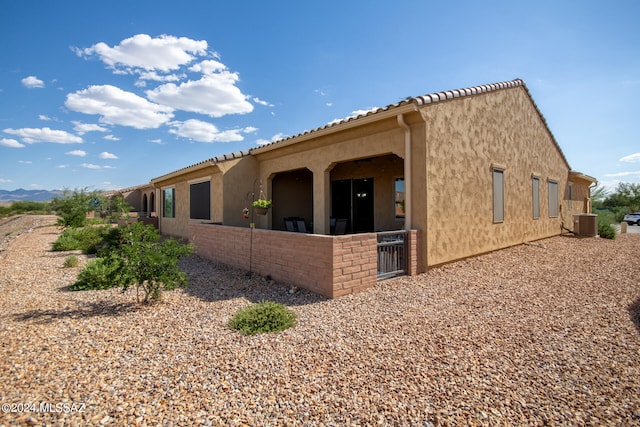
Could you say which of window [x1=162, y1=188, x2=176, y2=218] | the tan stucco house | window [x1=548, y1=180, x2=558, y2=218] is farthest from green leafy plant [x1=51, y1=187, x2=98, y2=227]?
window [x1=548, y1=180, x2=558, y2=218]

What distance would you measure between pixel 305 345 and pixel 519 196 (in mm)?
9942

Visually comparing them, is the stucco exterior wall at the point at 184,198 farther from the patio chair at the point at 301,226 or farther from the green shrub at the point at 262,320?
the green shrub at the point at 262,320

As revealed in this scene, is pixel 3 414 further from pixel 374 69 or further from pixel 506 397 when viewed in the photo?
pixel 374 69

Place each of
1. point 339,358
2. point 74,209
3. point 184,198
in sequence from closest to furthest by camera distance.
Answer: point 339,358 → point 184,198 → point 74,209

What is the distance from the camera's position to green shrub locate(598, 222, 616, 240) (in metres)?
13.2

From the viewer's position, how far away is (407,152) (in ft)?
22.2

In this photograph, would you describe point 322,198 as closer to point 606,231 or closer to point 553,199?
point 553,199

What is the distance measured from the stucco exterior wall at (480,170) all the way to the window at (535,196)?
0.74 feet

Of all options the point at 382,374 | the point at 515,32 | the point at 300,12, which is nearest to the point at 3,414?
the point at 382,374

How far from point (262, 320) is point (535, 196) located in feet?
38.5

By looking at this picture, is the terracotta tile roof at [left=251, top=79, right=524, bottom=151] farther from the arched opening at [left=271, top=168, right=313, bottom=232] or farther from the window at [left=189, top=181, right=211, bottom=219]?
the window at [left=189, top=181, right=211, bottom=219]

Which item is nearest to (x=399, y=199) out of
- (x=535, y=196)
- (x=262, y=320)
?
(x=535, y=196)

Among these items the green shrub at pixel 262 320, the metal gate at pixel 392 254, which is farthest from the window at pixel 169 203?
the green shrub at pixel 262 320

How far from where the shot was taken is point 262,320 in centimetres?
414
